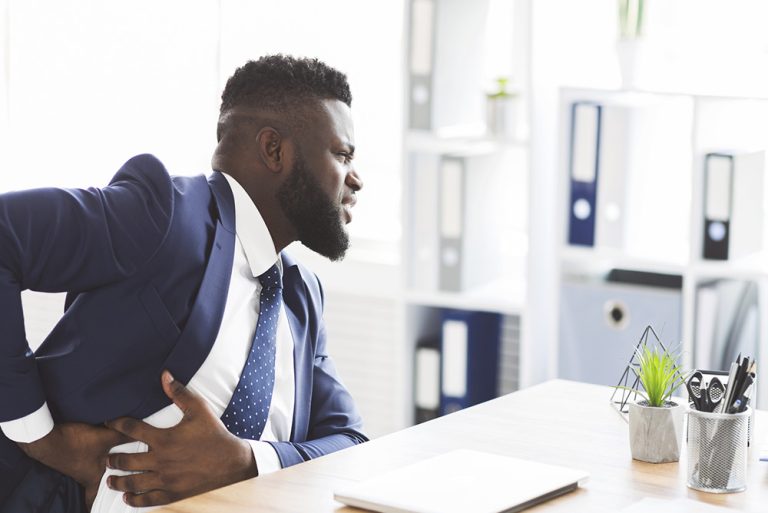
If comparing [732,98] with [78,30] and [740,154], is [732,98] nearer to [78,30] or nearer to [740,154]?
[740,154]

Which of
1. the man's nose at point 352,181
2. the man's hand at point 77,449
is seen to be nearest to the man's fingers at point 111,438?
the man's hand at point 77,449

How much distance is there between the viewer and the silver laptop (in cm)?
153

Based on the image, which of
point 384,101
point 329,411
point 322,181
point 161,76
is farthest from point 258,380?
point 161,76

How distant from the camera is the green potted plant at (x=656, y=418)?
175 cm

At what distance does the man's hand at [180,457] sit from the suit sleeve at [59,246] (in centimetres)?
16

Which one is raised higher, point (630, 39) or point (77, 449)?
point (630, 39)

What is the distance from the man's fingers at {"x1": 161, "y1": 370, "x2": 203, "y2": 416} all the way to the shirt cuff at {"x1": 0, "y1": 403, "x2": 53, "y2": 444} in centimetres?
18

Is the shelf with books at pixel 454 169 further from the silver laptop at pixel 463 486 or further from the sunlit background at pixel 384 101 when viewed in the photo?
the silver laptop at pixel 463 486

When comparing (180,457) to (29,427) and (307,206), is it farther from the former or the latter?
(307,206)

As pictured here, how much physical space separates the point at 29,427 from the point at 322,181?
0.60 m

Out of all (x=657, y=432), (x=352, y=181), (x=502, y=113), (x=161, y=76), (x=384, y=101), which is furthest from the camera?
(x=161, y=76)

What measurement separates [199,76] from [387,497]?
3053 mm

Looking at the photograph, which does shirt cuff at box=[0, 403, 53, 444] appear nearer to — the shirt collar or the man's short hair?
the shirt collar

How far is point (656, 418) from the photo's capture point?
1.76 metres
